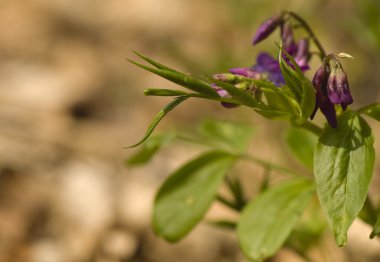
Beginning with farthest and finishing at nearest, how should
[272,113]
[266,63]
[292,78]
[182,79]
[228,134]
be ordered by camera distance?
[228,134]
[266,63]
[272,113]
[292,78]
[182,79]

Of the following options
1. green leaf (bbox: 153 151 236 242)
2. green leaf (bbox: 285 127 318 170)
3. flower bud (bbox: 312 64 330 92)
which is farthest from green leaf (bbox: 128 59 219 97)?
green leaf (bbox: 285 127 318 170)

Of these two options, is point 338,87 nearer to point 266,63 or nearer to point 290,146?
point 266,63

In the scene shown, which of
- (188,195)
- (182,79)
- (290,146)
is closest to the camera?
(182,79)

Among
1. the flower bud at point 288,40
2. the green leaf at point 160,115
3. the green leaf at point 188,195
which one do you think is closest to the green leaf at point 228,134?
the green leaf at point 188,195

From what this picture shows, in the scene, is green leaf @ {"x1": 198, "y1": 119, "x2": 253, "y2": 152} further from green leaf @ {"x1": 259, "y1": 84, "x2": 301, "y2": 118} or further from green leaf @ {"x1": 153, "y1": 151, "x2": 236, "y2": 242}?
green leaf @ {"x1": 259, "y1": 84, "x2": 301, "y2": 118}

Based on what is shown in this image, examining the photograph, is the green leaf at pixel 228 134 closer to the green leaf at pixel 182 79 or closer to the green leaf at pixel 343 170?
the green leaf at pixel 343 170

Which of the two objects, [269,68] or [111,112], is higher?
[269,68]

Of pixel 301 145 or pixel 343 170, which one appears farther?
pixel 301 145

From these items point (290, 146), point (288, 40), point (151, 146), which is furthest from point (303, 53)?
point (151, 146)
